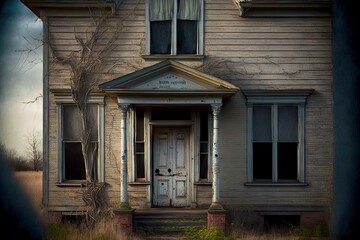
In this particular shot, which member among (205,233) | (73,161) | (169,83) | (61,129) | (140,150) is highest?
(169,83)

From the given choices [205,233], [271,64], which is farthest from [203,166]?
[271,64]

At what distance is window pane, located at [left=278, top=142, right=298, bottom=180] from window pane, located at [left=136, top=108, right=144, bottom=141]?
13.1 feet

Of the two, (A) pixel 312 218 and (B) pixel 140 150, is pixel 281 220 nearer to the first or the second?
(A) pixel 312 218

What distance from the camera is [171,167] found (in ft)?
45.2

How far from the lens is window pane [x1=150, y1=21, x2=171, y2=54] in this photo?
13.6m

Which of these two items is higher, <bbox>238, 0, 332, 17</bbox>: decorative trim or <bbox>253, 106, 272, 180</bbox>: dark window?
<bbox>238, 0, 332, 17</bbox>: decorative trim

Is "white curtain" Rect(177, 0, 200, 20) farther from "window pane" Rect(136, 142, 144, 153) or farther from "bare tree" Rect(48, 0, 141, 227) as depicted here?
"window pane" Rect(136, 142, 144, 153)

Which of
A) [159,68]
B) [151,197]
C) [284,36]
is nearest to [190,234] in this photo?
[151,197]

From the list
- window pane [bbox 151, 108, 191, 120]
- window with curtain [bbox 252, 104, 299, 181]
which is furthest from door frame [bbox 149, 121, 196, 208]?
window with curtain [bbox 252, 104, 299, 181]

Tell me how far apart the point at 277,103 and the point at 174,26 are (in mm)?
3697

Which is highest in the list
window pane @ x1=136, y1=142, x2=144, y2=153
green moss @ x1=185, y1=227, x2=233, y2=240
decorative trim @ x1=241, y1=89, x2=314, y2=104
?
decorative trim @ x1=241, y1=89, x2=314, y2=104

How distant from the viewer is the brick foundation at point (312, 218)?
1332cm

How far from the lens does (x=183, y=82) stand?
12.2 metres

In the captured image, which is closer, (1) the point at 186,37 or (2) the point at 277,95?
(2) the point at 277,95
